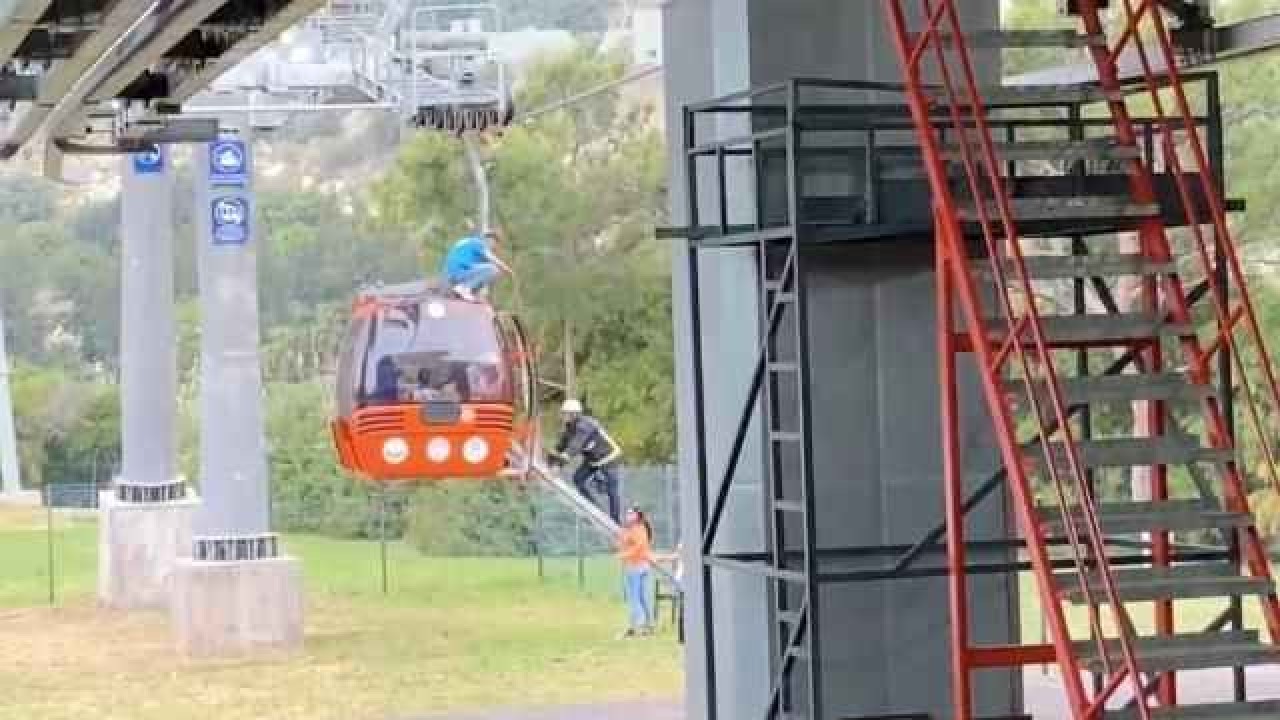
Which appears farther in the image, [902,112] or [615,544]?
[615,544]

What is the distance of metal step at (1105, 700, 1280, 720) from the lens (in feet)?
19.1

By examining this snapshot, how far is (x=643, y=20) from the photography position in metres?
18.9

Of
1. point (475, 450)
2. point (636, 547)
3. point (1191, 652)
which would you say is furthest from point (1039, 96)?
point (636, 547)

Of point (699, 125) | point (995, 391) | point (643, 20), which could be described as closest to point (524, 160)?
point (643, 20)

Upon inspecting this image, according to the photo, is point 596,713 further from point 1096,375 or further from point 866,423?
point 1096,375

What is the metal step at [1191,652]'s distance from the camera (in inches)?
227

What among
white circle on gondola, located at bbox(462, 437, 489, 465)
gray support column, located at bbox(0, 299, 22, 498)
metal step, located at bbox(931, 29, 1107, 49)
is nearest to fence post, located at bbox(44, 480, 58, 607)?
gray support column, located at bbox(0, 299, 22, 498)

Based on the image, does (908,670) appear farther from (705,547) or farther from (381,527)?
(381,527)

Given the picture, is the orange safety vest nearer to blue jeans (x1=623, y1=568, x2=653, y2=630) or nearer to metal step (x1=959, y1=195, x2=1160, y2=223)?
blue jeans (x1=623, y1=568, x2=653, y2=630)

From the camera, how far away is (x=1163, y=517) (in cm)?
617

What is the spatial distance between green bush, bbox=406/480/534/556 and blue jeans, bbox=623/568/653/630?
6.44ft

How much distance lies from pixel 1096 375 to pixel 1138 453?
0.33m

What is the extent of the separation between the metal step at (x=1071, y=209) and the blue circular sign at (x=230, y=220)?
9638 mm

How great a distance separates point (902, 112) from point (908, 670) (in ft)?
5.81
